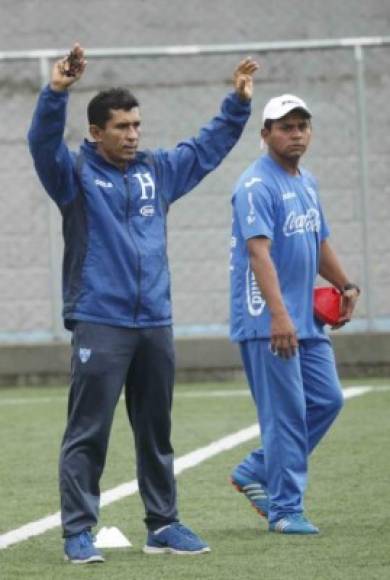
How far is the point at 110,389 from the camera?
25.0 ft

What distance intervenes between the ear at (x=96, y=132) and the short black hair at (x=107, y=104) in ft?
0.04

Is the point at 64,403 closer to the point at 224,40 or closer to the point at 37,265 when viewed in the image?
the point at 37,265

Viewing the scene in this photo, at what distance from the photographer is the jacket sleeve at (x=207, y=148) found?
781cm

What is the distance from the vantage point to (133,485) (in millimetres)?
9961

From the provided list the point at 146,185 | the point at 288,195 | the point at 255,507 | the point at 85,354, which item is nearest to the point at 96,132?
the point at 146,185

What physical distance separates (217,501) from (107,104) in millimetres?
2437

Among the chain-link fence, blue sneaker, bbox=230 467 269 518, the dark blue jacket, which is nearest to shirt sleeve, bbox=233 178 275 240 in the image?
the dark blue jacket

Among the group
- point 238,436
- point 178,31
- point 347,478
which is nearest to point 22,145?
point 178,31

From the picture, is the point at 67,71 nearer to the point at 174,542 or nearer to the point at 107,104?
the point at 107,104

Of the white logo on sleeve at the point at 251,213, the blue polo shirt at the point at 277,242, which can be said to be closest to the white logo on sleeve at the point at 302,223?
the blue polo shirt at the point at 277,242

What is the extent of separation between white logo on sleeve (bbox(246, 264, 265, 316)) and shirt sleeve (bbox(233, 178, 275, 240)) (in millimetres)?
200

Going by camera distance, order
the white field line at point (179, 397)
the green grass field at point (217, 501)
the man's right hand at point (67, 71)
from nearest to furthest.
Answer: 1. the man's right hand at point (67, 71)
2. the green grass field at point (217, 501)
3. the white field line at point (179, 397)

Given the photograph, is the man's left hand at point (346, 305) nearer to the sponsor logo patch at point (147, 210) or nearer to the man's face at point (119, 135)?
the sponsor logo patch at point (147, 210)

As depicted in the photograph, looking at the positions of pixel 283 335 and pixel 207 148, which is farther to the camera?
pixel 283 335
